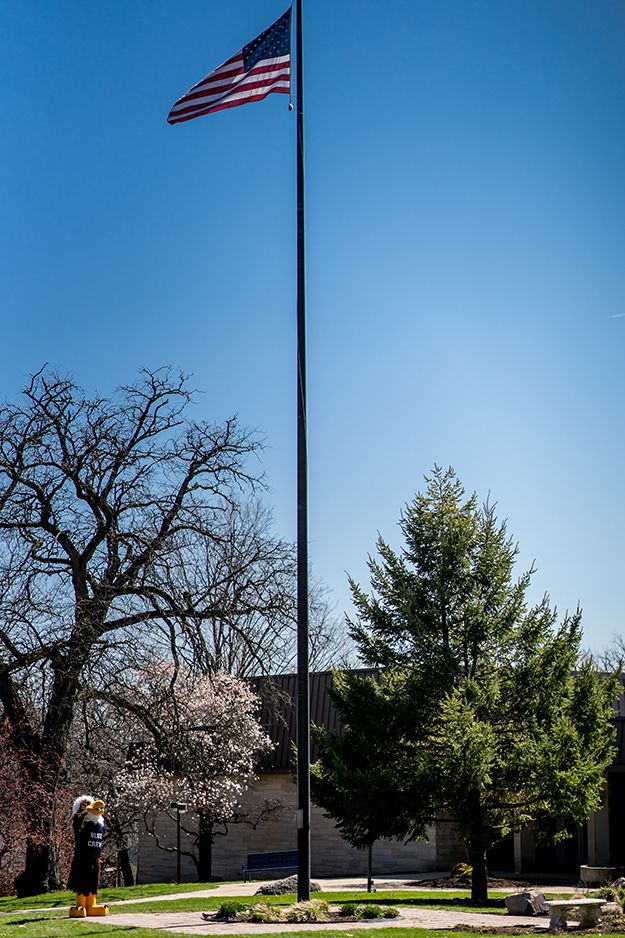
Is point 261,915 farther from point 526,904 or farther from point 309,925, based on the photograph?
point 526,904

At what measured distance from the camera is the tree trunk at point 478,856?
18473 mm

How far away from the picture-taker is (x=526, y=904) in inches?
634

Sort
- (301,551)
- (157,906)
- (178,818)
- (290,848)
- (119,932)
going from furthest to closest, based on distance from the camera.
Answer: (290,848), (178,818), (157,906), (301,551), (119,932)

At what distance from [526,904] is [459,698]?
133 inches

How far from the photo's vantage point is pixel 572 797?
18125mm

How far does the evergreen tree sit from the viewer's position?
18297 mm

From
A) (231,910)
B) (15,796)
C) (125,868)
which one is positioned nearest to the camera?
(231,910)

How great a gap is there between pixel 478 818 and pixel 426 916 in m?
3.18

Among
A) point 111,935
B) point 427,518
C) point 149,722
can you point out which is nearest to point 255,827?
point 149,722

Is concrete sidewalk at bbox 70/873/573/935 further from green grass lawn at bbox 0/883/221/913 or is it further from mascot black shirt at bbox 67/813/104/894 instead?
green grass lawn at bbox 0/883/221/913

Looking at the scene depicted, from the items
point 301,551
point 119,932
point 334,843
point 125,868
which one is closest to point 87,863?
point 119,932

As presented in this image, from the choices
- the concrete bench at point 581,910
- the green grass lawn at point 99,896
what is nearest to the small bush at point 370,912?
the concrete bench at point 581,910

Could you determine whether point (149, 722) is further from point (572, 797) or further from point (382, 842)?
point (382, 842)

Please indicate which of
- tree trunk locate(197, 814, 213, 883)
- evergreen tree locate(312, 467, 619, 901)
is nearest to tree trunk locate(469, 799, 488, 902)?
evergreen tree locate(312, 467, 619, 901)
